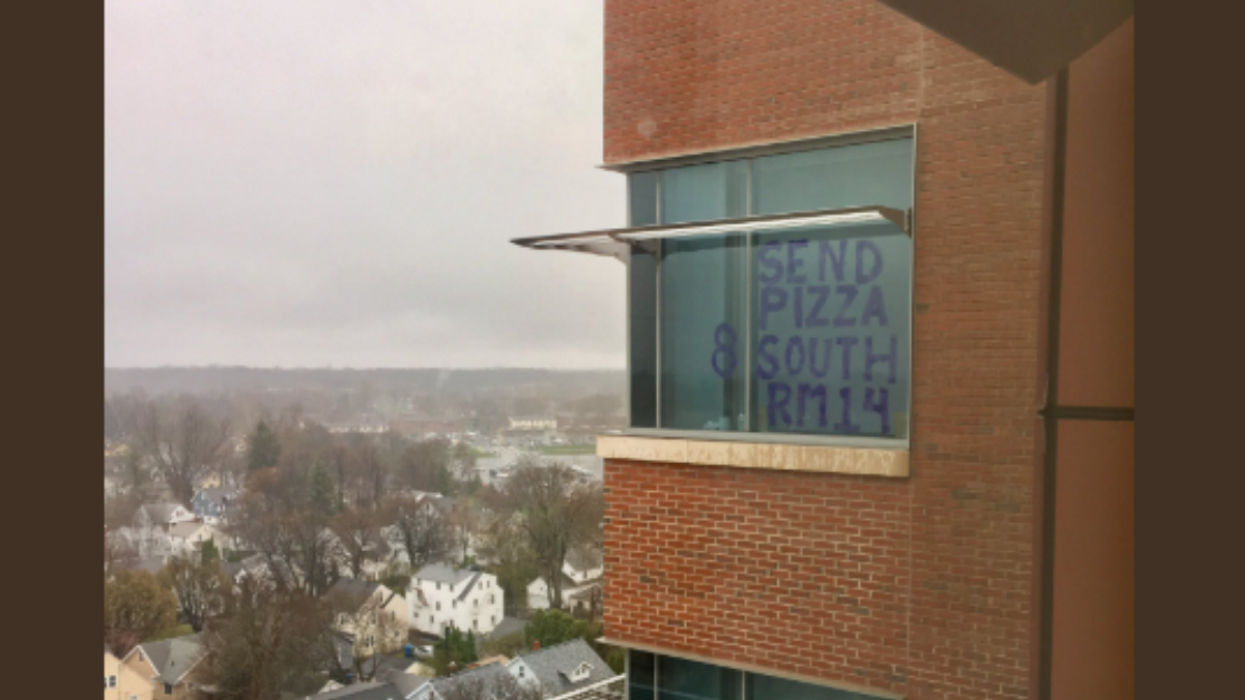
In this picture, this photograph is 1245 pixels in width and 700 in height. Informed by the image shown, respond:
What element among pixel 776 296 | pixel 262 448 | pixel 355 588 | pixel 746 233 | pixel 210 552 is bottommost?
pixel 355 588

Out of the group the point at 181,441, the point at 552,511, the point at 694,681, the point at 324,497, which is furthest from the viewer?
the point at 552,511

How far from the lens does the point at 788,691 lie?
3.21m

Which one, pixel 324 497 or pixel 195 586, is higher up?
pixel 324 497

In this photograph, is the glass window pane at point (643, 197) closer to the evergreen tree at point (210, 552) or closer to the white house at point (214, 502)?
the white house at point (214, 502)

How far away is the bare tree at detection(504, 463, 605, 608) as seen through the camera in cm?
773

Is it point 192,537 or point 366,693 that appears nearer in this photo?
point 192,537

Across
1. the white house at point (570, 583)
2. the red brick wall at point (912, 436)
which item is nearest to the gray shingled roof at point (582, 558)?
the white house at point (570, 583)

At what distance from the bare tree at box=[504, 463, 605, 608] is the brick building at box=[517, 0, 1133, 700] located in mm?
4161

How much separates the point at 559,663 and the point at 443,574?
46.8 inches

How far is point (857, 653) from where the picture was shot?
3041 mm

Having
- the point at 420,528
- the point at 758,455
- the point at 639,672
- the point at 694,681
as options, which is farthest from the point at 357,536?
the point at 758,455

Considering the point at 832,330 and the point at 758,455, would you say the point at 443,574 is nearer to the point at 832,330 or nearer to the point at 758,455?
the point at 758,455

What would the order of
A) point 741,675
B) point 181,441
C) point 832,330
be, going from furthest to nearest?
point 181,441 → point 741,675 → point 832,330

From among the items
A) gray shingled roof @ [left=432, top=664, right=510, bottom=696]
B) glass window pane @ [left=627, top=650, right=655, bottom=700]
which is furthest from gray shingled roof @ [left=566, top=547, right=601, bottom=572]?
glass window pane @ [left=627, top=650, right=655, bottom=700]
